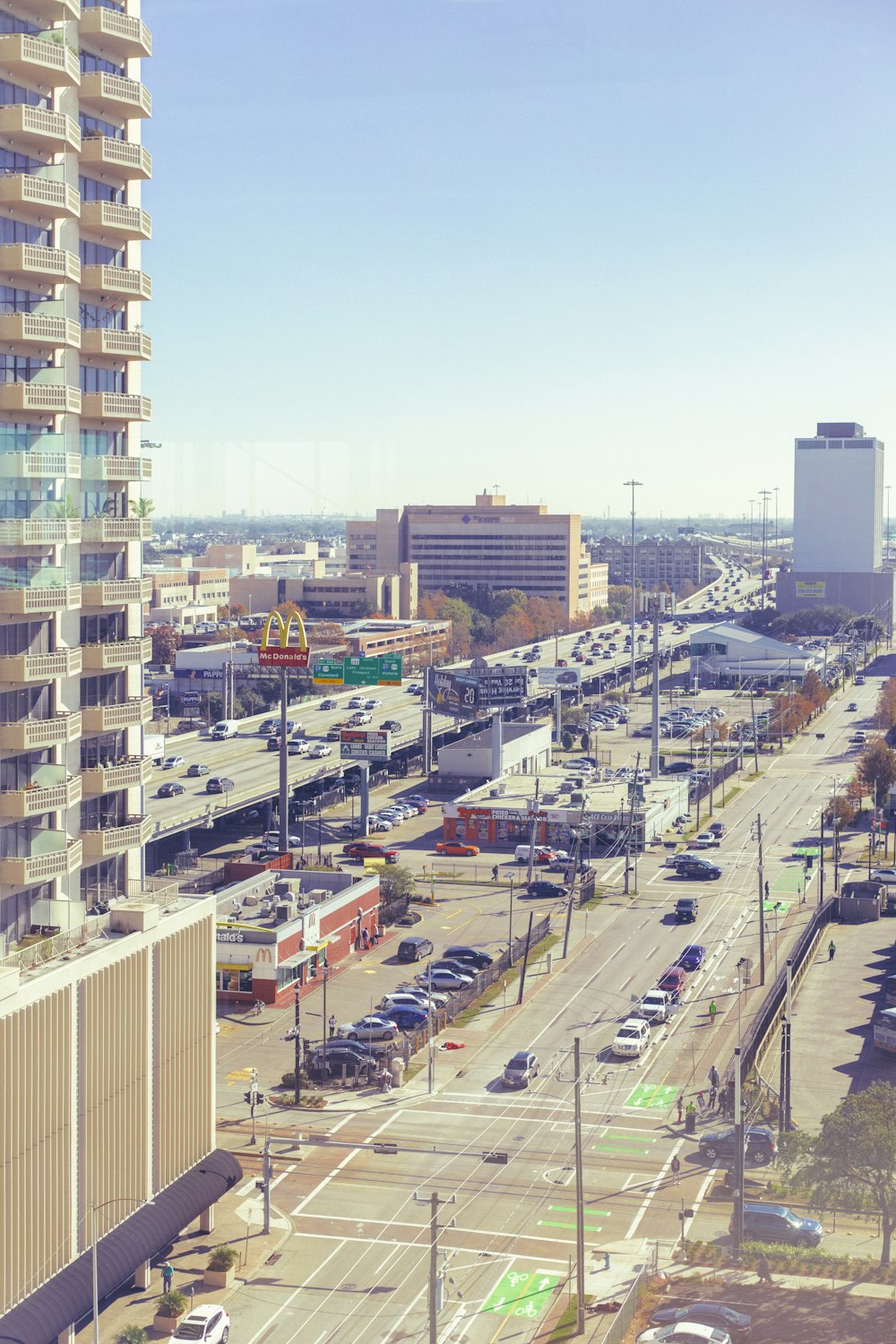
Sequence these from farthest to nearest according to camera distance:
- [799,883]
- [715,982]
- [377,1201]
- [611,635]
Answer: [611,635] → [799,883] → [715,982] → [377,1201]

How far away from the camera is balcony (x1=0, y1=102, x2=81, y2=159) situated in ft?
75.5

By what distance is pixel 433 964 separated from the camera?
45.8 m

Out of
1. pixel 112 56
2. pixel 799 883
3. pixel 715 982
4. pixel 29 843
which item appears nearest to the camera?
pixel 29 843

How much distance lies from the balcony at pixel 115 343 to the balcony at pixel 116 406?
25.8 inches

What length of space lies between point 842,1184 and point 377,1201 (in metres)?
8.43

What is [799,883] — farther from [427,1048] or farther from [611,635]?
A: [611,635]

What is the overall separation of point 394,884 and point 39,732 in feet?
100

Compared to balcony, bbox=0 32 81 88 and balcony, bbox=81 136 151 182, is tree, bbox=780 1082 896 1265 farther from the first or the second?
balcony, bbox=0 32 81 88

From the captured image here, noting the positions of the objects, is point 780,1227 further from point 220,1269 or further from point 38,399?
point 38,399

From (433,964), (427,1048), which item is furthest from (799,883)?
(427,1048)

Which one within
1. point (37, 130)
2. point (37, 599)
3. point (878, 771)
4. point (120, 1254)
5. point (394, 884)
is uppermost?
point (37, 130)

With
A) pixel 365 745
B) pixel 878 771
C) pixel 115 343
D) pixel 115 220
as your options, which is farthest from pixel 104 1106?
pixel 878 771

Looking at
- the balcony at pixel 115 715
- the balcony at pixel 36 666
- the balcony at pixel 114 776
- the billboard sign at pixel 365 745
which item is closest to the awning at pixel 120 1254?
the balcony at pixel 114 776

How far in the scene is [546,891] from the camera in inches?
2215
